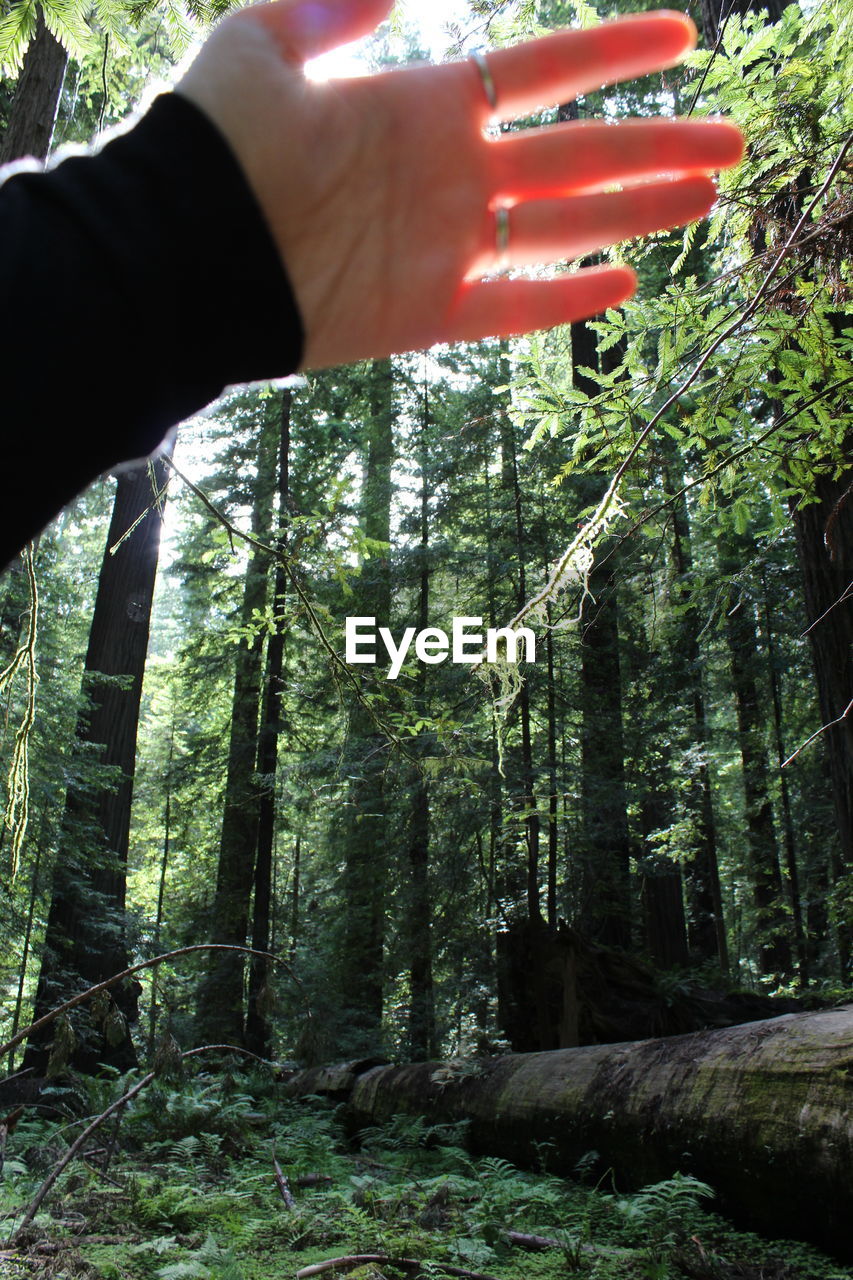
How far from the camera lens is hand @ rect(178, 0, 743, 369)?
3.05ft

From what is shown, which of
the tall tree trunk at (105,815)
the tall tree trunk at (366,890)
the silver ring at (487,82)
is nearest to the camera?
the silver ring at (487,82)

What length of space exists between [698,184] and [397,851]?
12.9 m

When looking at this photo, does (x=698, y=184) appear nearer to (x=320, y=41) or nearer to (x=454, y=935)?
(x=320, y=41)

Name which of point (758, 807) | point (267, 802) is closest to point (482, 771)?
point (267, 802)

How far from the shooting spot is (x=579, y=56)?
1.08 metres

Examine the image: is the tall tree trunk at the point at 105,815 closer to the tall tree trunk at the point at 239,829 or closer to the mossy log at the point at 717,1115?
the tall tree trunk at the point at 239,829

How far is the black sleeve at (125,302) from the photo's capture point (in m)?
0.74

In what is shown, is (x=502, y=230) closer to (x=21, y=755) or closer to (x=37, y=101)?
(x=21, y=755)

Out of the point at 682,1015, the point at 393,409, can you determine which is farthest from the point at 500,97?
the point at 393,409

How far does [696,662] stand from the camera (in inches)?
487

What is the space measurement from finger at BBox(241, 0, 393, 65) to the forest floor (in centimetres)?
359

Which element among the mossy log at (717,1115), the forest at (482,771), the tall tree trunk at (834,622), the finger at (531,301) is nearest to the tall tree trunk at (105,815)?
the forest at (482,771)

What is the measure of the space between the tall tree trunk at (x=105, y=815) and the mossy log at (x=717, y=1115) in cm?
410

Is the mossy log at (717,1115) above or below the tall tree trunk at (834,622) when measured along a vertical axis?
below
